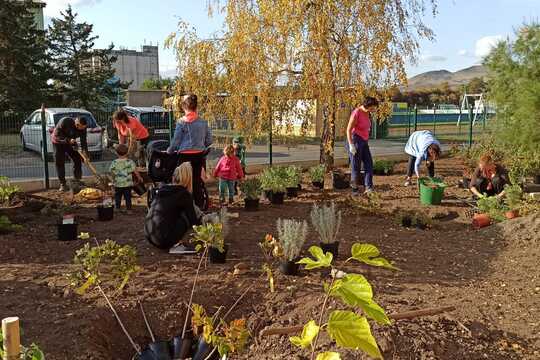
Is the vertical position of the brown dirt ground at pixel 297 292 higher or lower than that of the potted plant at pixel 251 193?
lower

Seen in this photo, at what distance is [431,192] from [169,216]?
475 centimetres

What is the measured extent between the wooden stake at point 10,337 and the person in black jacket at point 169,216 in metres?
3.09

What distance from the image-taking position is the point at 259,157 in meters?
16.2

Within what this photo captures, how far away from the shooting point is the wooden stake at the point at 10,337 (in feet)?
6.26

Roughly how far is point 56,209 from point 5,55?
Result: 2142 cm

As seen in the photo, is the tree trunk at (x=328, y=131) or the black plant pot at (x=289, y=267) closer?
the black plant pot at (x=289, y=267)

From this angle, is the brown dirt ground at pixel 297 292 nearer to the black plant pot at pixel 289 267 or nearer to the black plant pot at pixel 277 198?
the black plant pot at pixel 289 267

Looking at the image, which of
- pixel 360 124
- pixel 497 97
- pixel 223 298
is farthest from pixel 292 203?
pixel 497 97

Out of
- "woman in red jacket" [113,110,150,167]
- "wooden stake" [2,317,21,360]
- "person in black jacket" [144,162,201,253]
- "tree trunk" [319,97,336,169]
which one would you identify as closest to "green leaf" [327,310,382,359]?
"wooden stake" [2,317,21,360]

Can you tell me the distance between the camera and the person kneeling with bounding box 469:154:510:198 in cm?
805

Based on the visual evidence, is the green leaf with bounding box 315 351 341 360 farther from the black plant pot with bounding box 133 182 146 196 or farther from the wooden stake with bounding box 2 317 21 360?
the black plant pot with bounding box 133 182 146 196

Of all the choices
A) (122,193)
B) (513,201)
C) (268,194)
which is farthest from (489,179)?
(122,193)

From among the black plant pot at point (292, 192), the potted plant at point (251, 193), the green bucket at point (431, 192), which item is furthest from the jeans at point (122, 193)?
the green bucket at point (431, 192)

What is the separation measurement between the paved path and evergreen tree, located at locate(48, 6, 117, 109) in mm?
15638
